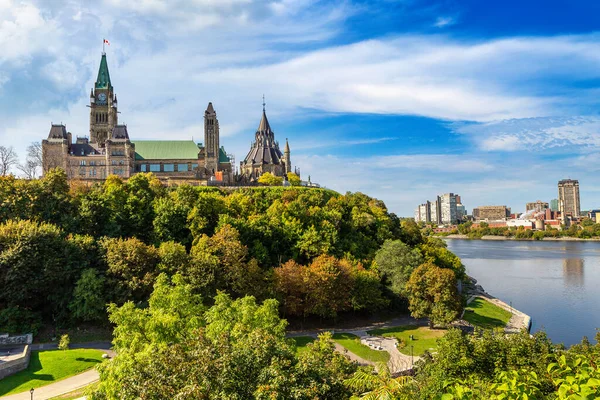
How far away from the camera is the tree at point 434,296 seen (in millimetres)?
34000

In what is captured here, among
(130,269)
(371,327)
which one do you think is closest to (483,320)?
(371,327)

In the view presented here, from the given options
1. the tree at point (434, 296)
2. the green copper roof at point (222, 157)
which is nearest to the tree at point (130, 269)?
the tree at point (434, 296)

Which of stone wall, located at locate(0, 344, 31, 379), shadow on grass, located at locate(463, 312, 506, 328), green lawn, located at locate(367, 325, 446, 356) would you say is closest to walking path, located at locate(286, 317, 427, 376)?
green lawn, located at locate(367, 325, 446, 356)

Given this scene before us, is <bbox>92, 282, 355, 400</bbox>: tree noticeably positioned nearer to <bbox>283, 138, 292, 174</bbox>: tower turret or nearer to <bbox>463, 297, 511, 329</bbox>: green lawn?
<bbox>463, 297, 511, 329</bbox>: green lawn

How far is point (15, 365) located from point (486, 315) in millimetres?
35823

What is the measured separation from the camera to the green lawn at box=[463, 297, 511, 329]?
127 feet

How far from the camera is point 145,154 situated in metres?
70.6

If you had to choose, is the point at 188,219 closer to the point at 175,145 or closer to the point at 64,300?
the point at 64,300

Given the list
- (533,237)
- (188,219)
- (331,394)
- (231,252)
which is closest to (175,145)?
(188,219)

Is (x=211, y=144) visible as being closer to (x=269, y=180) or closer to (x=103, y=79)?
(x=269, y=180)

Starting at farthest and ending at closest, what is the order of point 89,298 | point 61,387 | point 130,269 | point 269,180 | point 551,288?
point 269,180, point 551,288, point 130,269, point 89,298, point 61,387

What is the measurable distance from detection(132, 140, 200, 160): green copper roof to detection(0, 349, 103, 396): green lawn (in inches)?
1796

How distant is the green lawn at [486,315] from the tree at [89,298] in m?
28.9

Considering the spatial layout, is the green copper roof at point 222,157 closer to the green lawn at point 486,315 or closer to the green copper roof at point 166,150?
the green copper roof at point 166,150
